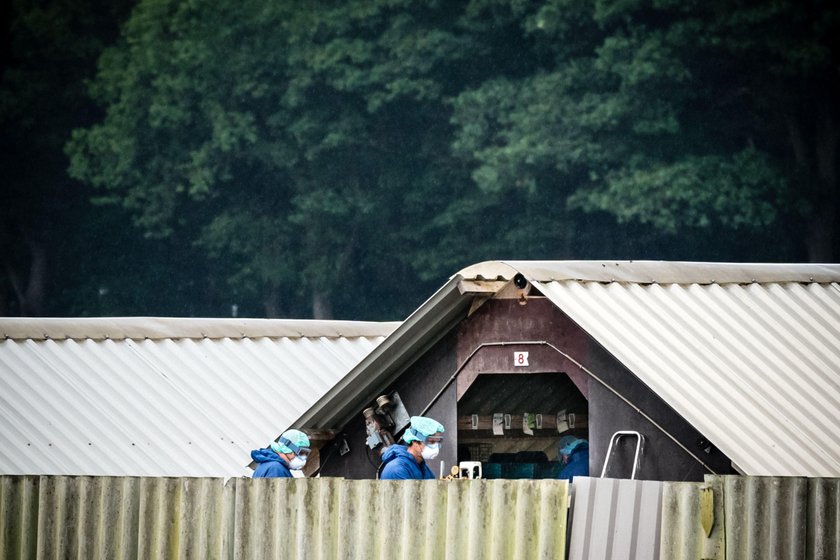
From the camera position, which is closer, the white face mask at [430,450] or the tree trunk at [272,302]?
the white face mask at [430,450]

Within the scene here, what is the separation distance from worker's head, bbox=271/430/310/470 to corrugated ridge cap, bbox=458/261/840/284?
1.93 metres

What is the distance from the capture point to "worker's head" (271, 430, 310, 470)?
1458cm

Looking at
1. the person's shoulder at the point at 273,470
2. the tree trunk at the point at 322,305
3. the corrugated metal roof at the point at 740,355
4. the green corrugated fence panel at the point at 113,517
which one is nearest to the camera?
the green corrugated fence panel at the point at 113,517

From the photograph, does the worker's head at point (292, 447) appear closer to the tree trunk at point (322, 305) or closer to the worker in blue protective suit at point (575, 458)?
the worker in blue protective suit at point (575, 458)

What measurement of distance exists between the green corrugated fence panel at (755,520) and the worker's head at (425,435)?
3.73m

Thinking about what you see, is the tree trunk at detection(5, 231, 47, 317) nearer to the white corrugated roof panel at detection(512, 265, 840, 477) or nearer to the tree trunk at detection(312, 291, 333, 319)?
the tree trunk at detection(312, 291, 333, 319)

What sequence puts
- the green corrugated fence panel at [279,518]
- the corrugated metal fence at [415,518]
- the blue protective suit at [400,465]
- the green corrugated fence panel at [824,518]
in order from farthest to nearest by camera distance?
1. the blue protective suit at [400,465]
2. the green corrugated fence panel at [279,518]
3. the corrugated metal fence at [415,518]
4. the green corrugated fence panel at [824,518]

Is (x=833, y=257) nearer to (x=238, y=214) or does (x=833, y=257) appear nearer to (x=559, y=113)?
(x=559, y=113)

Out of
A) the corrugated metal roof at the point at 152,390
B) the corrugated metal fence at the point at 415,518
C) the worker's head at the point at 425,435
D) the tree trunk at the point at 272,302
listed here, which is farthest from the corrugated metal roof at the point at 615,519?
the tree trunk at the point at 272,302

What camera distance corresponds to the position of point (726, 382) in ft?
44.8

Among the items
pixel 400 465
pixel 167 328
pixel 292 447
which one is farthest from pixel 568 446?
pixel 167 328

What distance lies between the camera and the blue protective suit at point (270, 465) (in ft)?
47.0

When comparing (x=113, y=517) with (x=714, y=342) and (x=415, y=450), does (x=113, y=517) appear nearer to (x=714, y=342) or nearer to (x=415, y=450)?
(x=415, y=450)

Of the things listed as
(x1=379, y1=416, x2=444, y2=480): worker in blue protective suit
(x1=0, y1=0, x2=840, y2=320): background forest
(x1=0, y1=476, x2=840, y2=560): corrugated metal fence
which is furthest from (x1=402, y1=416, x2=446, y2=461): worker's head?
(x1=0, y1=0, x2=840, y2=320): background forest
